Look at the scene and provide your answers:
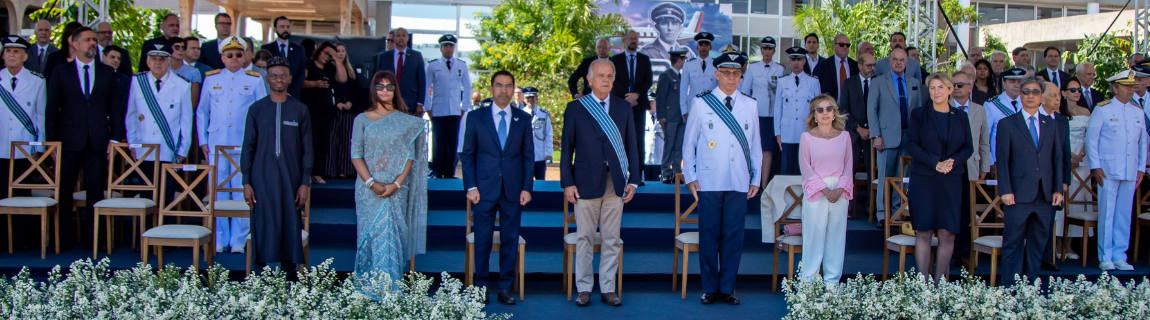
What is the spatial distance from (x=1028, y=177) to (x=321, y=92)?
539cm

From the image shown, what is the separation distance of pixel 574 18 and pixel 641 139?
7508 millimetres

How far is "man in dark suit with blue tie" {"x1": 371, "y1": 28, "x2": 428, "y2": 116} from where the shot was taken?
770cm

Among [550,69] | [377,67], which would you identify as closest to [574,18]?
[550,69]

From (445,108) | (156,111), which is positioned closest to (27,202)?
(156,111)

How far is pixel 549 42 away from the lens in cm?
1467

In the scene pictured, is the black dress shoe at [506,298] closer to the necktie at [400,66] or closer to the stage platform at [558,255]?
the stage platform at [558,255]

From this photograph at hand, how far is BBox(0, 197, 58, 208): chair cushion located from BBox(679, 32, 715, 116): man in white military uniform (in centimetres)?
471

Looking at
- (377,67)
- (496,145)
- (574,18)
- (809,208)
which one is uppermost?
(574,18)

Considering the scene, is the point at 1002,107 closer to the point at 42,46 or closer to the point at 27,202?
the point at 27,202

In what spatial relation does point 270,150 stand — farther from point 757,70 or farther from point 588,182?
point 757,70

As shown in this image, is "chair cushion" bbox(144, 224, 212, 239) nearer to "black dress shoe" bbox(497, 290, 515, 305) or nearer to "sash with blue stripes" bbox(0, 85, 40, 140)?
Answer: "sash with blue stripes" bbox(0, 85, 40, 140)

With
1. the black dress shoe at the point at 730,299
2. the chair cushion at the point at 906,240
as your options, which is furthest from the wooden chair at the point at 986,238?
the black dress shoe at the point at 730,299

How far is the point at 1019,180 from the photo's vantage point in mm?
4910

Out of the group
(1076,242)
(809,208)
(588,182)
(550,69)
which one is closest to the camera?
(588,182)
